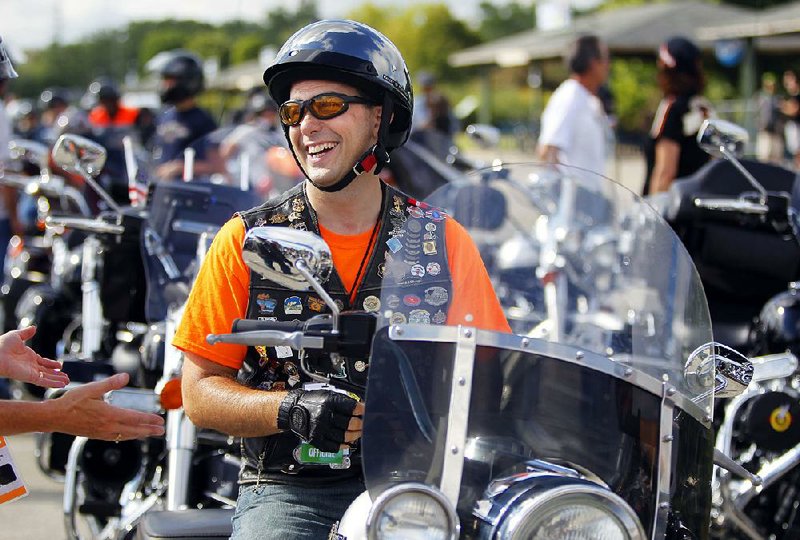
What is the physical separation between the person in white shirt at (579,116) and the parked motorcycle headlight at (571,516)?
5.05 m

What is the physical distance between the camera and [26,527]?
17.5ft

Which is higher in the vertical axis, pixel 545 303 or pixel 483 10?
pixel 483 10

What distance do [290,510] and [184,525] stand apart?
253 mm

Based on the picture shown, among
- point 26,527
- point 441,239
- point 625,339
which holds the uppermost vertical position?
point 441,239

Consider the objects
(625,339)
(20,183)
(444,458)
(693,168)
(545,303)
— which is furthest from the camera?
(693,168)

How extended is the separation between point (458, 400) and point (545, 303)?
9.43 feet

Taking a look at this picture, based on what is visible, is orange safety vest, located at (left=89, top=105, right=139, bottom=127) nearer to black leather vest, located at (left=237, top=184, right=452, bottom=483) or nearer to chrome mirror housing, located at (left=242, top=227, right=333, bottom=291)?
black leather vest, located at (left=237, top=184, right=452, bottom=483)

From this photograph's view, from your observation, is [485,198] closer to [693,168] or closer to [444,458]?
[693,168]

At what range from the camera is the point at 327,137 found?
2.96 m

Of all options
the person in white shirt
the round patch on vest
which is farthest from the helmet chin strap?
the person in white shirt

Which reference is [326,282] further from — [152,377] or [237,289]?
[152,377]

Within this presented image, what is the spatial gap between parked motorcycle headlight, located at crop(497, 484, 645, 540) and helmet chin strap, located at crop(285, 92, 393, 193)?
3.86 ft

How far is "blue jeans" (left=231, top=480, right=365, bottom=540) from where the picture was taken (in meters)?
2.55

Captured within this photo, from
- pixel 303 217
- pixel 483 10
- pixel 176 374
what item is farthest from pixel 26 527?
pixel 483 10
